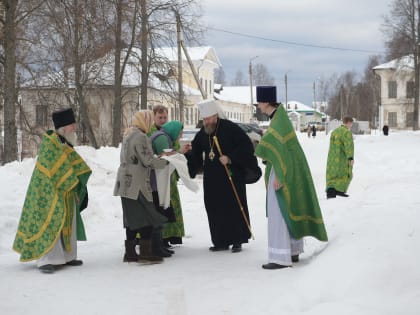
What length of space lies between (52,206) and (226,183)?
2247mm

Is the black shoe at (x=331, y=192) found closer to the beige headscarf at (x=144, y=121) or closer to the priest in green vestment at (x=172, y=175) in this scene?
the priest in green vestment at (x=172, y=175)

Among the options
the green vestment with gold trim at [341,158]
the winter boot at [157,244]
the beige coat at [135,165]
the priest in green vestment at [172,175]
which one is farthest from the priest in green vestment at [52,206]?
the green vestment with gold trim at [341,158]

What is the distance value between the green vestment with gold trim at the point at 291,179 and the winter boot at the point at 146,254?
64.9 inches

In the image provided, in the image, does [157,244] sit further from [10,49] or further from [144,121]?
[10,49]

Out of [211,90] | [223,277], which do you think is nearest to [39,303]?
[223,277]

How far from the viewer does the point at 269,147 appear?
7.52 metres

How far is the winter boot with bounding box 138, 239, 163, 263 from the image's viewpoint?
8.10 meters

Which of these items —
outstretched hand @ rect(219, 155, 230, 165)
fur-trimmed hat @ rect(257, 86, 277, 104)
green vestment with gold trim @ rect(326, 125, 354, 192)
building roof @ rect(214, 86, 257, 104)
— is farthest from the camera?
building roof @ rect(214, 86, 257, 104)

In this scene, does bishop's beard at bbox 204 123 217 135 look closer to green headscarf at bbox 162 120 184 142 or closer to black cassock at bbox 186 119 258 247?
black cassock at bbox 186 119 258 247

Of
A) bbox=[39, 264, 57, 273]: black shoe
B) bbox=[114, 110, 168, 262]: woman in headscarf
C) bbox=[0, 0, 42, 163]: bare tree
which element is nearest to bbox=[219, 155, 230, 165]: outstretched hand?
bbox=[114, 110, 168, 262]: woman in headscarf

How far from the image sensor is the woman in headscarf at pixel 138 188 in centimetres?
802

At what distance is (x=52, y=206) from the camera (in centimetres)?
767

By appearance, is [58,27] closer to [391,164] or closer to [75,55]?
[75,55]

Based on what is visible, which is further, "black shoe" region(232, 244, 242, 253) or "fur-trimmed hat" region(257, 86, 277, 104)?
"black shoe" region(232, 244, 242, 253)
